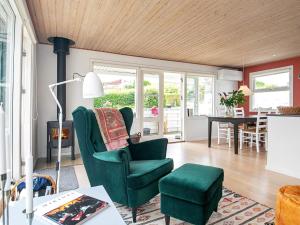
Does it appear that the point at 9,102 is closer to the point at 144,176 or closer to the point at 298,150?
the point at 144,176

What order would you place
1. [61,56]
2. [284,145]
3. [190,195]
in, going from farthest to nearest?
[61,56] < [284,145] < [190,195]

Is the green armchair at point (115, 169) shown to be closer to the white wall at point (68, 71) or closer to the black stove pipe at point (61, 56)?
the black stove pipe at point (61, 56)

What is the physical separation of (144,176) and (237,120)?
10.4ft

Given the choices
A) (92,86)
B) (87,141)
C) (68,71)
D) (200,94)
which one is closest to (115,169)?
(87,141)

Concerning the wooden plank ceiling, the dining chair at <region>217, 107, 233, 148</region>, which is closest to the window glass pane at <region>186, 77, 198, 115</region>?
the dining chair at <region>217, 107, 233, 148</region>

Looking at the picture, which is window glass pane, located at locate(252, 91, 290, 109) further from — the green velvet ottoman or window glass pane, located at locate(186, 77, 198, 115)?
the green velvet ottoman

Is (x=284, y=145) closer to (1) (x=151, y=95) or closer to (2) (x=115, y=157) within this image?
(2) (x=115, y=157)

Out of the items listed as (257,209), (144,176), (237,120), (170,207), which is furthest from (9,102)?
(237,120)

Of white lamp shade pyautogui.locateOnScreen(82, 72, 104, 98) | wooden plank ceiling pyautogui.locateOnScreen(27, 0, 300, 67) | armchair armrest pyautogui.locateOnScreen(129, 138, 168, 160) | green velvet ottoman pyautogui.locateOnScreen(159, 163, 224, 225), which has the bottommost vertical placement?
green velvet ottoman pyautogui.locateOnScreen(159, 163, 224, 225)

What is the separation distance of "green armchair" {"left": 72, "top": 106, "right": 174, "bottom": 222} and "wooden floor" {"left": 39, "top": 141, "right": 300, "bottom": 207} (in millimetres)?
788

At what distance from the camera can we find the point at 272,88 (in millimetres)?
5996

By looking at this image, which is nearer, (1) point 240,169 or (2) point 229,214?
(2) point 229,214

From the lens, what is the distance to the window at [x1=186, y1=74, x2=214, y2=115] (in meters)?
6.22

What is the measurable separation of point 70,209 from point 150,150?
1550mm
